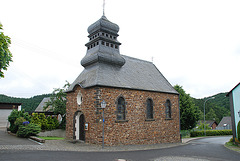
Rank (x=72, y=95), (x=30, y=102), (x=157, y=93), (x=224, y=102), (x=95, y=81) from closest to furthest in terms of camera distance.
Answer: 1. (x=95, y=81)
2. (x=72, y=95)
3. (x=157, y=93)
4. (x=30, y=102)
5. (x=224, y=102)

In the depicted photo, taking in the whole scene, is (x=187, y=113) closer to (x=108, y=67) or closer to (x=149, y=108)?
(x=149, y=108)

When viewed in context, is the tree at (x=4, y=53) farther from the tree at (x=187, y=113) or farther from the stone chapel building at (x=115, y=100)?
the tree at (x=187, y=113)

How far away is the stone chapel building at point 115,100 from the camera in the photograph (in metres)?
14.0

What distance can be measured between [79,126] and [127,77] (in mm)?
5769

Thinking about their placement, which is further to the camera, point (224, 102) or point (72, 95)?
point (224, 102)

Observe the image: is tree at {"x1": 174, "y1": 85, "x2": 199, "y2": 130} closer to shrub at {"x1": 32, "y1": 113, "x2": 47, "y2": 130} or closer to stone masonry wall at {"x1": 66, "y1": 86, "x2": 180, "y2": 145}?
stone masonry wall at {"x1": 66, "y1": 86, "x2": 180, "y2": 145}

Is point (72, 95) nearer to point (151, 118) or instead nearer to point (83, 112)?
point (83, 112)

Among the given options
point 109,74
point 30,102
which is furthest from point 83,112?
point 30,102

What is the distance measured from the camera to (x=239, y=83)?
16.1 m

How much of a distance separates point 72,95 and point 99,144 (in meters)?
5.40

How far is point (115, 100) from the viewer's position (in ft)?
47.6

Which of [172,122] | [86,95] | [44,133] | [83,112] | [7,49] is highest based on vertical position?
[7,49]

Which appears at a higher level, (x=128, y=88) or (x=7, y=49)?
(x=7, y=49)

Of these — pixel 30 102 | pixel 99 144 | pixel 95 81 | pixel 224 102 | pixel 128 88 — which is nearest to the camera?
pixel 99 144
